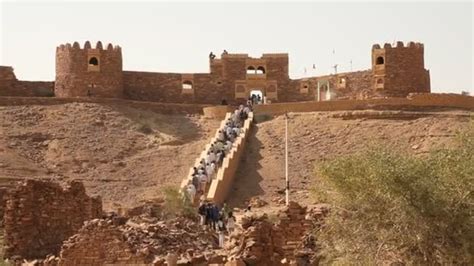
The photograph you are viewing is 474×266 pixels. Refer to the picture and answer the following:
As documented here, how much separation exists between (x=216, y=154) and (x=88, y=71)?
16.7 m

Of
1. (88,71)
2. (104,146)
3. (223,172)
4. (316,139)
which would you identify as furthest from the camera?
(88,71)

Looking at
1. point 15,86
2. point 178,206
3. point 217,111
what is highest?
point 15,86

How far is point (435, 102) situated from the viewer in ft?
156

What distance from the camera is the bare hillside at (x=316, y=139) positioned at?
3647cm

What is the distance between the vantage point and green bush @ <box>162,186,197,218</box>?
26.1m

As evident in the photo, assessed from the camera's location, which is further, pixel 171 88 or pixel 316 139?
pixel 171 88

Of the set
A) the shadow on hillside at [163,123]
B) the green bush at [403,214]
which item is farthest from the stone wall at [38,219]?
the shadow on hillside at [163,123]

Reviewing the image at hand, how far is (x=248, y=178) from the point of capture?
3722cm

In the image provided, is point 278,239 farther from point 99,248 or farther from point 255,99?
point 255,99

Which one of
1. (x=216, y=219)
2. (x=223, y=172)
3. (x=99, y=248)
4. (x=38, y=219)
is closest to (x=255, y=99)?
(x=223, y=172)

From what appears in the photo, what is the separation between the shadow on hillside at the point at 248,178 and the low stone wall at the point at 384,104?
4.88 metres

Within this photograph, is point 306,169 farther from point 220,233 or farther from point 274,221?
point 274,221

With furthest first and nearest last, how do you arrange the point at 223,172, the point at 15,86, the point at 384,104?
1. the point at 15,86
2. the point at 384,104
3. the point at 223,172

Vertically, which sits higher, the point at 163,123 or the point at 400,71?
the point at 400,71
